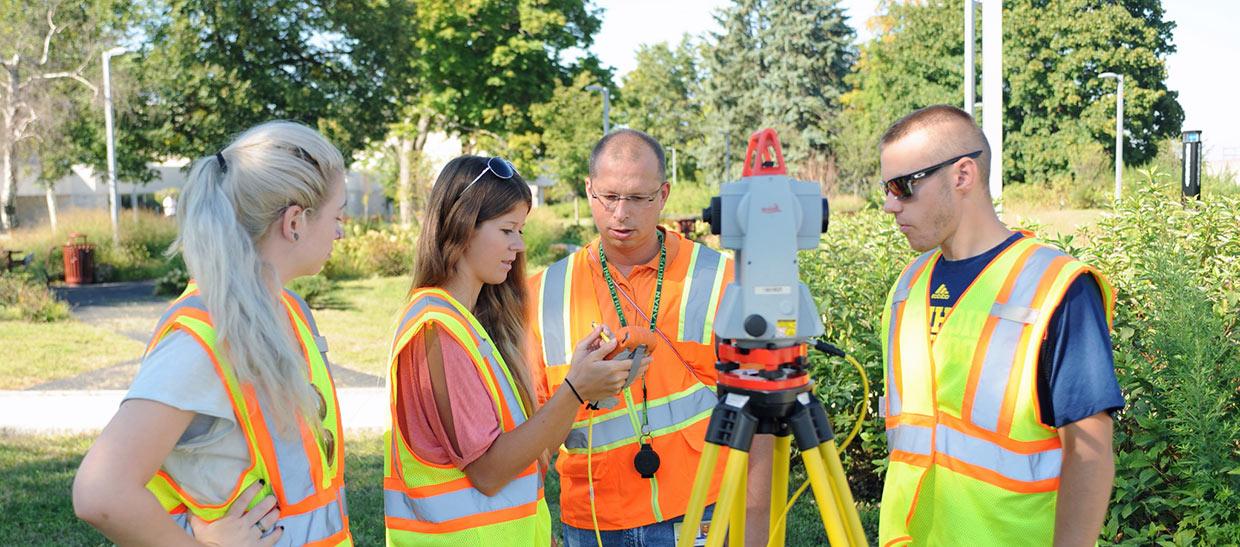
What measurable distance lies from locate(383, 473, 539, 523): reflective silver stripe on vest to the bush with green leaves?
2042mm

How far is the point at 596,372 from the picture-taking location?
7.16 feet

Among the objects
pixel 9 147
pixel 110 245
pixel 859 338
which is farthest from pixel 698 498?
pixel 9 147

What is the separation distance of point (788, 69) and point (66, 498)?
49349 millimetres

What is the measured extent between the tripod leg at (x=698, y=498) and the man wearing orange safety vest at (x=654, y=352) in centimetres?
67

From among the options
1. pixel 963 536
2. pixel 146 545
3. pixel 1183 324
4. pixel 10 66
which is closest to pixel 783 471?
pixel 963 536

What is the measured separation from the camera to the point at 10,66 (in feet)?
86.8

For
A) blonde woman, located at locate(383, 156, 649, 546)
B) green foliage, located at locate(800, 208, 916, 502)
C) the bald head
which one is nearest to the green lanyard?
blonde woman, located at locate(383, 156, 649, 546)

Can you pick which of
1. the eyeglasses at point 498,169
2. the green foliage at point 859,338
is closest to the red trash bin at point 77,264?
the green foliage at point 859,338

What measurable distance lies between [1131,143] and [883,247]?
44.2 m

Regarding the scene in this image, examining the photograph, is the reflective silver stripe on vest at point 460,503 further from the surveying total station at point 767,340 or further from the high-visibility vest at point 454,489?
the surveying total station at point 767,340

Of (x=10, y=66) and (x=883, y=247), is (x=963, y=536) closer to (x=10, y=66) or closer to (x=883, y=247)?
(x=883, y=247)

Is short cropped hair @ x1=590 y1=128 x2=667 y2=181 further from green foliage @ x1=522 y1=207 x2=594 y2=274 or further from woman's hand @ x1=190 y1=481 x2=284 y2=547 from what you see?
green foliage @ x1=522 y1=207 x2=594 y2=274

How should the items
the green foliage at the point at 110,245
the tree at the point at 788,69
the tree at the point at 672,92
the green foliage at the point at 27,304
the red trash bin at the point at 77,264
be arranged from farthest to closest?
the tree at the point at 672,92 → the tree at the point at 788,69 → the green foliage at the point at 110,245 → the red trash bin at the point at 77,264 → the green foliage at the point at 27,304

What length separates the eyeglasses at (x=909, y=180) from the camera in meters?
2.40
